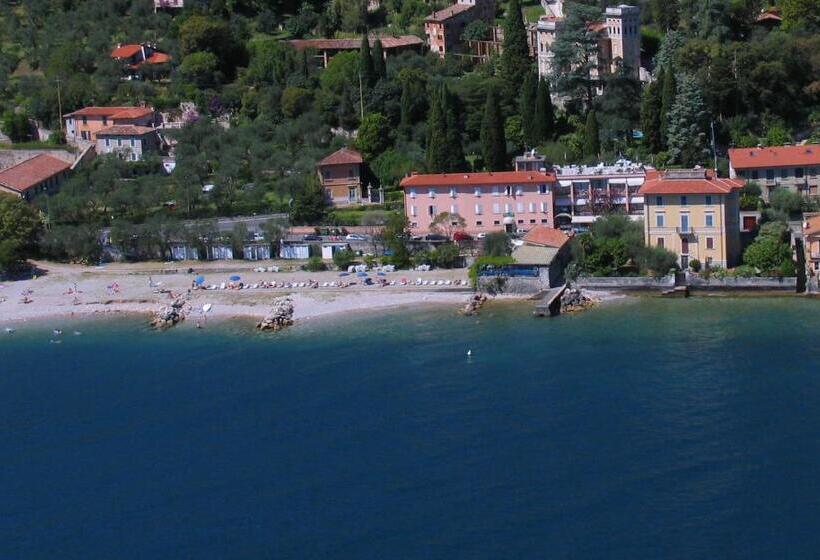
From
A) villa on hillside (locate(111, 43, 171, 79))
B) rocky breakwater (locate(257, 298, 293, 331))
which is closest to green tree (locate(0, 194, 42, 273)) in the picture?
rocky breakwater (locate(257, 298, 293, 331))

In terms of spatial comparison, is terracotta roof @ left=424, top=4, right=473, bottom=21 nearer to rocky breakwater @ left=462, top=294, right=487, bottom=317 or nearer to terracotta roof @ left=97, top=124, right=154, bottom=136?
terracotta roof @ left=97, top=124, right=154, bottom=136

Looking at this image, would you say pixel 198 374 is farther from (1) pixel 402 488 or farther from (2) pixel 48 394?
(1) pixel 402 488

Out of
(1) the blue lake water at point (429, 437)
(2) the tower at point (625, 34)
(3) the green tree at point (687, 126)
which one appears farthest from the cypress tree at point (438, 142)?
(1) the blue lake water at point (429, 437)

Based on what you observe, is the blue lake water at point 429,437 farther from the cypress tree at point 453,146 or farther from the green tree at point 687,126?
the cypress tree at point 453,146

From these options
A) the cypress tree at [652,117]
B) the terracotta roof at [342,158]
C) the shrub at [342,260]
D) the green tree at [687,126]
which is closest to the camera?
the shrub at [342,260]

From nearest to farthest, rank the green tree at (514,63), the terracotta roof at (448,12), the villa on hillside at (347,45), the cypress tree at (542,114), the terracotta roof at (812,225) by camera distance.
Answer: the terracotta roof at (812,225)
the cypress tree at (542,114)
the green tree at (514,63)
the villa on hillside at (347,45)
the terracotta roof at (448,12)
